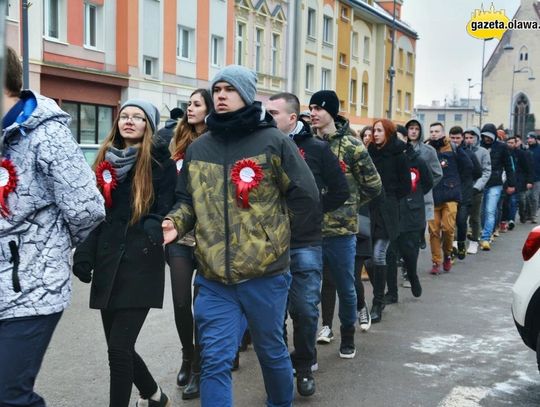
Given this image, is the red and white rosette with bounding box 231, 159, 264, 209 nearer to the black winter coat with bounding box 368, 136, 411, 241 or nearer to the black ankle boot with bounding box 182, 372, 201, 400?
the black ankle boot with bounding box 182, 372, 201, 400

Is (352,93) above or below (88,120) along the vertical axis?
above

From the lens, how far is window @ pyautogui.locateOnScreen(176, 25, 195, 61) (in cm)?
2617

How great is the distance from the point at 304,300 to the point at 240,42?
2681cm

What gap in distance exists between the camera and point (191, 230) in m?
4.17

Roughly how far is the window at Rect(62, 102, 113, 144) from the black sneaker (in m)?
17.7

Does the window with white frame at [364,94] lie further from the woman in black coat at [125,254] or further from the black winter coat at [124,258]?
the black winter coat at [124,258]

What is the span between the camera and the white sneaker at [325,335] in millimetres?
6086

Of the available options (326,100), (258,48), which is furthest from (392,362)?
(258,48)

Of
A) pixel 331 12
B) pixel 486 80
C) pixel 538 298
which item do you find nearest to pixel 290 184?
pixel 538 298

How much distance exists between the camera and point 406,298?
823cm

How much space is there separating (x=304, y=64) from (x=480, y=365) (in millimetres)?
31972

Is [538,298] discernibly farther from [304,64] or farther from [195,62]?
[304,64]

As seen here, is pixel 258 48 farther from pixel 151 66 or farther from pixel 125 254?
pixel 125 254

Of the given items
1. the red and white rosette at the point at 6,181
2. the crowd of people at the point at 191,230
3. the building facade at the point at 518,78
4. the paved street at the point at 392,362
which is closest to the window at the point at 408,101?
the building facade at the point at 518,78
